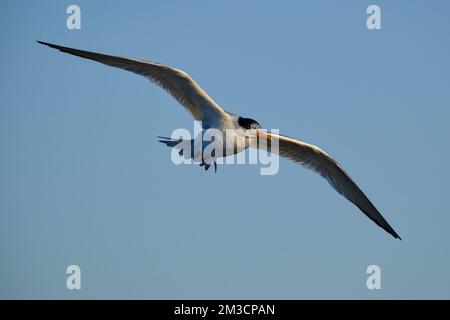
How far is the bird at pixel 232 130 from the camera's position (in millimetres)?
10094

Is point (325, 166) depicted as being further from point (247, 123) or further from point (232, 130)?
point (232, 130)

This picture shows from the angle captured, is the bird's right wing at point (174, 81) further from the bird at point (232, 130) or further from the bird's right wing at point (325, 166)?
the bird's right wing at point (325, 166)

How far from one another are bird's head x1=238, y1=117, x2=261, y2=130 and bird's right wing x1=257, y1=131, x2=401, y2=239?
13 centimetres

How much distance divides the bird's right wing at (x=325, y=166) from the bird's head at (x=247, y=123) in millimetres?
128

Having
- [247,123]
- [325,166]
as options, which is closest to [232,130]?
[247,123]

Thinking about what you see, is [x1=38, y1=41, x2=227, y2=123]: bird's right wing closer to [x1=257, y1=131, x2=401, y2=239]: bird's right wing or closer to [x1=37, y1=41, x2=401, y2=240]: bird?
[x1=37, y1=41, x2=401, y2=240]: bird

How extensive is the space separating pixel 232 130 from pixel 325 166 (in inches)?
65.4

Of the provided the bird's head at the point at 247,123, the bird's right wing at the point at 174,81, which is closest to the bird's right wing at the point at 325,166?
the bird's head at the point at 247,123

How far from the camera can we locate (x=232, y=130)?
10.5 metres

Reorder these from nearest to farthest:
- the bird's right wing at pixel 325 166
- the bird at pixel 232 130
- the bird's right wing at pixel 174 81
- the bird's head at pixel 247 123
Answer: the bird's right wing at pixel 174 81, the bird at pixel 232 130, the bird's head at pixel 247 123, the bird's right wing at pixel 325 166

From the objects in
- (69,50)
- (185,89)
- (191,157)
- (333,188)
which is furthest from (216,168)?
(69,50)

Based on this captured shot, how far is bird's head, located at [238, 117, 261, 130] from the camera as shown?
10578 mm

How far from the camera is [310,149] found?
11.1 meters
